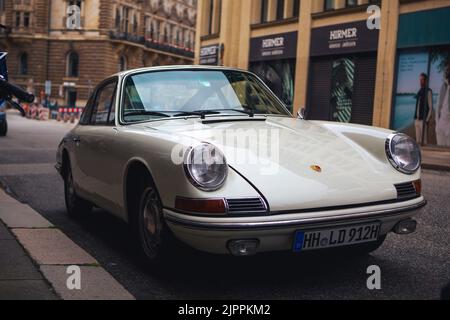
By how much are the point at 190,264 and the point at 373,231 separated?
1234 mm

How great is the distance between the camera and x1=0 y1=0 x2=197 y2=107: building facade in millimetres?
57250

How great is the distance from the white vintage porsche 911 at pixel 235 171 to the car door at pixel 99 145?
0.07ft

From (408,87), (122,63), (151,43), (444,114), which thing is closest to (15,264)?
(444,114)

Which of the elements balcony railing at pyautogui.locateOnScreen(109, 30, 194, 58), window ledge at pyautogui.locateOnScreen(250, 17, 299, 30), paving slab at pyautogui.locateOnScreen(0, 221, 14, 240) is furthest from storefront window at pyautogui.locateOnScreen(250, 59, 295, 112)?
balcony railing at pyautogui.locateOnScreen(109, 30, 194, 58)

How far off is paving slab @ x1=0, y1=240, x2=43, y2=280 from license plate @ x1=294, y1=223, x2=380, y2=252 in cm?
162

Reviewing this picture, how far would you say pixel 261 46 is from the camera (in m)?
26.3

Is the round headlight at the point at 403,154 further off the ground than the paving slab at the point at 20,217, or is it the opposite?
the round headlight at the point at 403,154

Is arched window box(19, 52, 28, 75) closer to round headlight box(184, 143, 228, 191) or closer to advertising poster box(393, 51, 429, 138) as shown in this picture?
advertising poster box(393, 51, 429, 138)

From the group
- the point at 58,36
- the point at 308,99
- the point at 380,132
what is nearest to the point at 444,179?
the point at 380,132

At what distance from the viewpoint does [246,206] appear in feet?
11.1

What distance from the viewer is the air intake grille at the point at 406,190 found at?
3869 mm

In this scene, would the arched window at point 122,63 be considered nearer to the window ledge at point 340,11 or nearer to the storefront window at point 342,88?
the window ledge at point 340,11

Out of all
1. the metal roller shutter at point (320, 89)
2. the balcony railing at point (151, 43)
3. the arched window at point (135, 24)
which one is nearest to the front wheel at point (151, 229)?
the metal roller shutter at point (320, 89)

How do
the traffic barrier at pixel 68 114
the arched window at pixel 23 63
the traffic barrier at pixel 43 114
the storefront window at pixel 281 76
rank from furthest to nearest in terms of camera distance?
the arched window at pixel 23 63 < the traffic barrier at pixel 43 114 < the traffic barrier at pixel 68 114 < the storefront window at pixel 281 76
